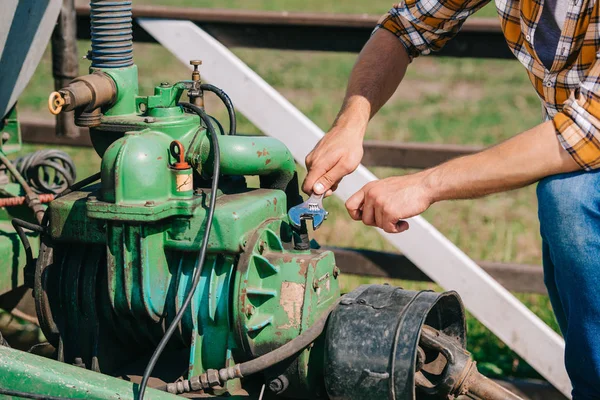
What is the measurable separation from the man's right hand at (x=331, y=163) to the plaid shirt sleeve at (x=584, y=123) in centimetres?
49

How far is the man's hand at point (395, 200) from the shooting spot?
1.88 metres

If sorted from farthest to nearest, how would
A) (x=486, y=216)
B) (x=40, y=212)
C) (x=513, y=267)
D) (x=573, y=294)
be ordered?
(x=486, y=216) → (x=513, y=267) → (x=40, y=212) → (x=573, y=294)

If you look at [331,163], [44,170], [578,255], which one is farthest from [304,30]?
[578,255]

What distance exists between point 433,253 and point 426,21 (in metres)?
0.90

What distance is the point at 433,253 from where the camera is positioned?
9.71 ft

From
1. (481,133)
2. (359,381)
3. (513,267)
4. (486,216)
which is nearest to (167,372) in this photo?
(359,381)

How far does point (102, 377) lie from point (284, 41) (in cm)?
194

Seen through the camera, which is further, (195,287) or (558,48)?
(558,48)

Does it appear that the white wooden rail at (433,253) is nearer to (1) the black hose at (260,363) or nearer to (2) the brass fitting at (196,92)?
(2) the brass fitting at (196,92)

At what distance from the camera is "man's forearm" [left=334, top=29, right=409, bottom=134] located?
229 centimetres

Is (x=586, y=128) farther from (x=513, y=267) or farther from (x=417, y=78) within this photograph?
(x=417, y=78)

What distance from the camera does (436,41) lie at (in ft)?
8.02

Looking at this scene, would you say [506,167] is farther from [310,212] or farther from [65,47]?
[65,47]

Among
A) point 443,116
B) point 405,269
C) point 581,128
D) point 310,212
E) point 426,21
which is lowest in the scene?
point 443,116
